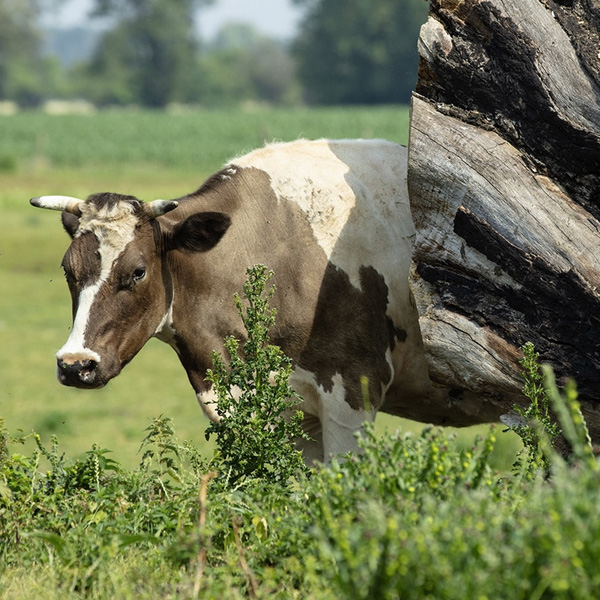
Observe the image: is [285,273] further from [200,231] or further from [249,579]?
[249,579]

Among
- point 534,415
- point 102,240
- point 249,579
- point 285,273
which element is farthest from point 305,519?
point 102,240

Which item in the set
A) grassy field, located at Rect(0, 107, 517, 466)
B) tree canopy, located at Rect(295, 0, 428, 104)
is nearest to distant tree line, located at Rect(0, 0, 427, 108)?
tree canopy, located at Rect(295, 0, 428, 104)

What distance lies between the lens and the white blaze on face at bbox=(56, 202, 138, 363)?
5.56 meters

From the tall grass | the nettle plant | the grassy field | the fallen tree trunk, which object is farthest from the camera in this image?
→ the tall grass

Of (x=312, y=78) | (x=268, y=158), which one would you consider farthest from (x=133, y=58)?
(x=268, y=158)

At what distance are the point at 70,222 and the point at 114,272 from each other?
488mm

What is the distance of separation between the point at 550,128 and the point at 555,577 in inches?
109

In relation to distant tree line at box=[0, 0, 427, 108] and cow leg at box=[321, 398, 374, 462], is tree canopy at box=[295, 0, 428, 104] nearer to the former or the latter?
distant tree line at box=[0, 0, 427, 108]

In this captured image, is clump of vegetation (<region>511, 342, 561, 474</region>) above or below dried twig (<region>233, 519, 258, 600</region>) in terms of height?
above

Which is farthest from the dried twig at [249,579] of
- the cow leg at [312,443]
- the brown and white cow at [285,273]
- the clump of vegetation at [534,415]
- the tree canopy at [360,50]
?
the tree canopy at [360,50]

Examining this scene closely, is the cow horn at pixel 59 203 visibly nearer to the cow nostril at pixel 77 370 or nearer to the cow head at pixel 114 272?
the cow head at pixel 114 272

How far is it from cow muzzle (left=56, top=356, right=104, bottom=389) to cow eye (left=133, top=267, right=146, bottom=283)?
20.4 inches

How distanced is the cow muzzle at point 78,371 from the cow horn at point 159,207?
88 centimetres

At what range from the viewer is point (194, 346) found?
19.7 ft
